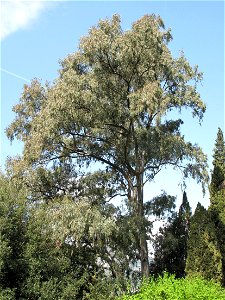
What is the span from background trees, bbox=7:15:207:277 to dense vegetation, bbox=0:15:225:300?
4 centimetres

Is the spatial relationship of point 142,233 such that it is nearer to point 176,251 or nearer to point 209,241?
point 209,241

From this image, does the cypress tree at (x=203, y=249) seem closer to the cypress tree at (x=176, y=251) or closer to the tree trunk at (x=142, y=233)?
the tree trunk at (x=142, y=233)

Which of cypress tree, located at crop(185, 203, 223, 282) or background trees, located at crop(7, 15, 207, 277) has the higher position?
background trees, located at crop(7, 15, 207, 277)

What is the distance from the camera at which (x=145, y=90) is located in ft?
54.0

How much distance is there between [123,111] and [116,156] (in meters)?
2.75

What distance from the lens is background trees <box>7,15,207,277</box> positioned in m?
16.4

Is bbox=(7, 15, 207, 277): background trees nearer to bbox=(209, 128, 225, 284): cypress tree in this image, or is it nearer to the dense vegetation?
the dense vegetation

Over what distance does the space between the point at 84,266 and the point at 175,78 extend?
7805mm

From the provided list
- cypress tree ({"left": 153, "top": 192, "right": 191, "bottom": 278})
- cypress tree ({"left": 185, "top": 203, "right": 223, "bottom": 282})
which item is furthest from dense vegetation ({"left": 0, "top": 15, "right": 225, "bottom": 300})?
cypress tree ({"left": 153, "top": 192, "right": 191, "bottom": 278})

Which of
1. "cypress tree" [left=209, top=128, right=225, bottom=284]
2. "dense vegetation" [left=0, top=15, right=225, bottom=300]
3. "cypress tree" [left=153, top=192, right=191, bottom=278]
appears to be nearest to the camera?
"dense vegetation" [left=0, top=15, right=225, bottom=300]

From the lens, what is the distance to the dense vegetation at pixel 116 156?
1622 cm

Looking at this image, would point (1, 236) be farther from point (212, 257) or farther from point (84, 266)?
point (212, 257)

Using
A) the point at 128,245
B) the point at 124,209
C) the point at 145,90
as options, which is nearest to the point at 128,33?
the point at 145,90

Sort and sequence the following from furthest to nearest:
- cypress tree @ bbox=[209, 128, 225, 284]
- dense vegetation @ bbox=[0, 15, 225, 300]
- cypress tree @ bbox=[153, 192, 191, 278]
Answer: cypress tree @ bbox=[153, 192, 191, 278] → cypress tree @ bbox=[209, 128, 225, 284] → dense vegetation @ bbox=[0, 15, 225, 300]
